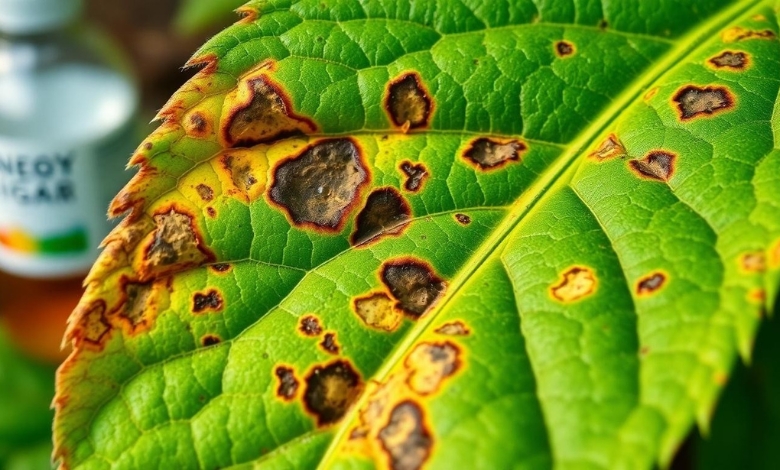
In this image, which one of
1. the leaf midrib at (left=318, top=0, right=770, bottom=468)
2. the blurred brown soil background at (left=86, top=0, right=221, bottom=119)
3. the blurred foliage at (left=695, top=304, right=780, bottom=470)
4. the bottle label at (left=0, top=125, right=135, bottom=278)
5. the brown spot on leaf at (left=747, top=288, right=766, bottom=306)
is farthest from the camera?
the blurred brown soil background at (left=86, top=0, right=221, bottom=119)

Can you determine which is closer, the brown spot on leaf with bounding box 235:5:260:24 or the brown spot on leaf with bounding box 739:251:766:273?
the brown spot on leaf with bounding box 739:251:766:273

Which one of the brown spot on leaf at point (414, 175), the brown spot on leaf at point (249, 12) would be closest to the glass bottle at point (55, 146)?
the brown spot on leaf at point (249, 12)

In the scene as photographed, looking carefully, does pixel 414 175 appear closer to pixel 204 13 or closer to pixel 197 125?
pixel 197 125

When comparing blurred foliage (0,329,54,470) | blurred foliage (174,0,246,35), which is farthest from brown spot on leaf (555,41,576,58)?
blurred foliage (0,329,54,470)

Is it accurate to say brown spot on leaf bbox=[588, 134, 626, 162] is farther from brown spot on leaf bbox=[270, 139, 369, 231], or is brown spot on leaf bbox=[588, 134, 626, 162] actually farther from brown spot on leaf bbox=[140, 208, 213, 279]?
brown spot on leaf bbox=[140, 208, 213, 279]

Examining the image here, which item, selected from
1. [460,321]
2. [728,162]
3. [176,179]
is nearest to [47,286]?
[176,179]

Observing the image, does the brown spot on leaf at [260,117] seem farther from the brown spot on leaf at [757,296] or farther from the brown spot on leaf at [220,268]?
the brown spot on leaf at [757,296]

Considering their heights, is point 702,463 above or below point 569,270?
below

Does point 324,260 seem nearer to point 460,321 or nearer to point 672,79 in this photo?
point 460,321
